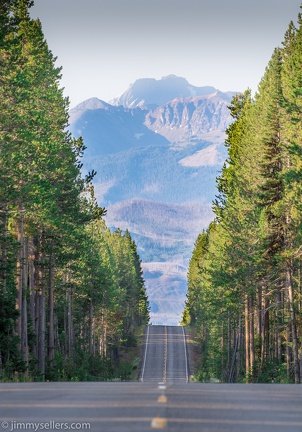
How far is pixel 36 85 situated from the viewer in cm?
3981

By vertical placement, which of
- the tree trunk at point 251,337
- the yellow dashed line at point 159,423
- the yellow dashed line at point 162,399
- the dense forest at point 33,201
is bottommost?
the yellow dashed line at point 159,423

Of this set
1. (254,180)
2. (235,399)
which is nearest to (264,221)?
(254,180)

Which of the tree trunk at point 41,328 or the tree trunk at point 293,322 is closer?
the tree trunk at point 293,322

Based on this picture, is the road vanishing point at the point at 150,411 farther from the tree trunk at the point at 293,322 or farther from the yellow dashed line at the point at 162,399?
the tree trunk at the point at 293,322

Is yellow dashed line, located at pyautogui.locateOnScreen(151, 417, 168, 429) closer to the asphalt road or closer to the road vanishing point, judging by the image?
the road vanishing point

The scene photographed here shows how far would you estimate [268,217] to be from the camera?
142 feet

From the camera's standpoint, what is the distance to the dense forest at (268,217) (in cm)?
3847

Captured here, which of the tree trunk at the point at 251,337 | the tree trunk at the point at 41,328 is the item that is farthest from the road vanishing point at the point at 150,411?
the tree trunk at the point at 251,337

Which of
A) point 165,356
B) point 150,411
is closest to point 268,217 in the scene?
point 150,411

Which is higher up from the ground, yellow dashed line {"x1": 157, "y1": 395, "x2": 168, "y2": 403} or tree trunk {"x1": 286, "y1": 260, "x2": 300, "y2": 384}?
tree trunk {"x1": 286, "y1": 260, "x2": 300, "y2": 384}

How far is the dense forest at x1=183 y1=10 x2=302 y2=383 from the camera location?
3847cm

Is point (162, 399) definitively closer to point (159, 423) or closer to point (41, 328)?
point (159, 423)

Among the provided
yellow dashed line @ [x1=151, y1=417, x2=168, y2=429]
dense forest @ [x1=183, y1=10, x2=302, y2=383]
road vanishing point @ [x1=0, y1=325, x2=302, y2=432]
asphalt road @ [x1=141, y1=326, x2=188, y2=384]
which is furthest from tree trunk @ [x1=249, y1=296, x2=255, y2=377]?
yellow dashed line @ [x1=151, y1=417, x2=168, y2=429]

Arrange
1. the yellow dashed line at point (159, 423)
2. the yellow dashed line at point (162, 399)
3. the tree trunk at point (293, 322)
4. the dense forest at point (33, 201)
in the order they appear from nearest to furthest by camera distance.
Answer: the yellow dashed line at point (159, 423), the yellow dashed line at point (162, 399), the dense forest at point (33, 201), the tree trunk at point (293, 322)
